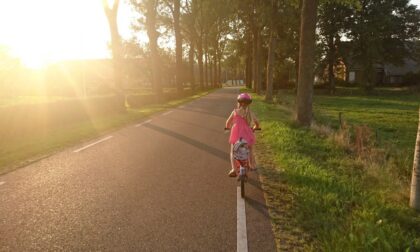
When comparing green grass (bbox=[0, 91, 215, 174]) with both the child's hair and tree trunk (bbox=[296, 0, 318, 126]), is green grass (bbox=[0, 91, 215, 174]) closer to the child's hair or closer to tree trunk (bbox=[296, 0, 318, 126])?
the child's hair

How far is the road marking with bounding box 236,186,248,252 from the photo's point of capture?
14.6ft

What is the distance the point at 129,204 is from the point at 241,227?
6.78 feet

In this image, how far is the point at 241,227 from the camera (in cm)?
504

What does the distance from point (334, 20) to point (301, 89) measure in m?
39.9

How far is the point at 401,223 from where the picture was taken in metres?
4.80

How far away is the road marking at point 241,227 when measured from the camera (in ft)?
14.6

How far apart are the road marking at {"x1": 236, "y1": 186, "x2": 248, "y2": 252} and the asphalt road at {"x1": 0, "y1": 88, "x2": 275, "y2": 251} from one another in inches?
2.4

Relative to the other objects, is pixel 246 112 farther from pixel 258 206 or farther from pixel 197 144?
pixel 197 144

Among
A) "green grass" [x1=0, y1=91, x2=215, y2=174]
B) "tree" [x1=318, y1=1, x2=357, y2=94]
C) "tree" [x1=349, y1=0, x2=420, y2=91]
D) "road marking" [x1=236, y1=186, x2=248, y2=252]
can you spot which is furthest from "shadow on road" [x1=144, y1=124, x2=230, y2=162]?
"tree" [x1=349, y1=0, x2=420, y2=91]

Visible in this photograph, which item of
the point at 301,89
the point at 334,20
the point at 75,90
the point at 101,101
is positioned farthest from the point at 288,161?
the point at 75,90

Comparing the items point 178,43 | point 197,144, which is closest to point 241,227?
point 197,144

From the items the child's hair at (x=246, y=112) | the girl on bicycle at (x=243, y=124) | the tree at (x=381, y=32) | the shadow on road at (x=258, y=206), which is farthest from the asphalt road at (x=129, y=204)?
the tree at (x=381, y=32)

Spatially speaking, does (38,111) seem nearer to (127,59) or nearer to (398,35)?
(398,35)

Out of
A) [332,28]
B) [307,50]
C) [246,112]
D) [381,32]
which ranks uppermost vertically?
[332,28]
